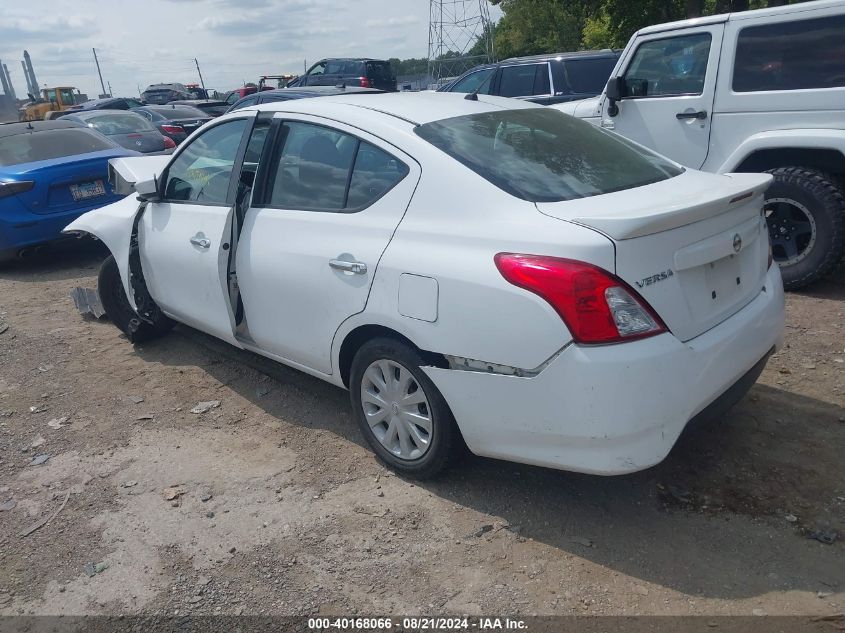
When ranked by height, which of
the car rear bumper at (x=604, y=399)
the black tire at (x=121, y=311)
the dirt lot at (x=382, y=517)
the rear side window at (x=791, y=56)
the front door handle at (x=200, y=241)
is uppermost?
the rear side window at (x=791, y=56)

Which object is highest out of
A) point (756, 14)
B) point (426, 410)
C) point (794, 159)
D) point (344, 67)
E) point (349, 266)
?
point (756, 14)

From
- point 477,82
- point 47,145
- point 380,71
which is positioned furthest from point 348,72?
point 47,145

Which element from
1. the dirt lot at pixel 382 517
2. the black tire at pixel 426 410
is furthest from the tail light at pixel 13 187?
the black tire at pixel 426 410

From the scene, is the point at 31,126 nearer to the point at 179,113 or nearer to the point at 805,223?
the point at 805,223

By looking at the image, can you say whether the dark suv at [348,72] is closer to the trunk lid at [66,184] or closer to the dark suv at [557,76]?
the dark suv at [557,76]

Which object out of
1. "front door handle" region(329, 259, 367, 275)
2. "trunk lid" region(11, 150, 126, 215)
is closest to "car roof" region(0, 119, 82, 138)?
"trunk lid" region(11, 150, 126, 215)

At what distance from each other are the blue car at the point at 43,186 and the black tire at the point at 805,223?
6633mm

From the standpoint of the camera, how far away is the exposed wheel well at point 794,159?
Answer: 5.30 meters

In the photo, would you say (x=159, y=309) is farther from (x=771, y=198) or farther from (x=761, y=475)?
(x=771, y=198)

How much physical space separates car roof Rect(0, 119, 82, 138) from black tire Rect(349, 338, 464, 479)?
707cm

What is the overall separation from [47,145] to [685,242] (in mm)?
7897

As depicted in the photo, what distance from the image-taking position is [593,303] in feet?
8.37

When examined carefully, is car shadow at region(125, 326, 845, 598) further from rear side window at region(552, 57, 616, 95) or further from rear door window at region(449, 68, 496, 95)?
rear door window at region(449, 68, 496, 95)

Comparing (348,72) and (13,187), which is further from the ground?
(348,72)
